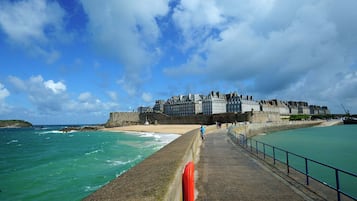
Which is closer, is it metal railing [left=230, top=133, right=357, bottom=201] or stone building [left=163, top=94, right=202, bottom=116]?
metal railing [left=230, top=133, right=357, bottom=201]

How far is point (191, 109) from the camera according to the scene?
10850 cm

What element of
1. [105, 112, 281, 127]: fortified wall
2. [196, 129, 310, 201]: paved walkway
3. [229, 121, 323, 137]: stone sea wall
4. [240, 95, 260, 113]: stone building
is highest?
[240, 95, 260, 113]: stone building

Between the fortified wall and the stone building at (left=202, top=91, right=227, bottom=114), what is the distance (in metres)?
21.1

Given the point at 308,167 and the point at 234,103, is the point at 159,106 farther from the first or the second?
the point at 308,167

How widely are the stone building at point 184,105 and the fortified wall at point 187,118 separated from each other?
20604 mm

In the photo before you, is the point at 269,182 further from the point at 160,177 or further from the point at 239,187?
the point at 160,177

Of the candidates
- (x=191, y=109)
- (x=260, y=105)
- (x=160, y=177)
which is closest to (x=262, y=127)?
(x=160, y=177)

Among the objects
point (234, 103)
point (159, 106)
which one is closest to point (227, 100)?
point (234, 103)

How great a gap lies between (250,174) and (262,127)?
45469 millimetres

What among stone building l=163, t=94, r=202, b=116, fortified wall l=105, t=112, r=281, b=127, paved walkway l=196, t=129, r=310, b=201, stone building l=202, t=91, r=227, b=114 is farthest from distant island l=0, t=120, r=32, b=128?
→ paved walkway l=196, t=129, r=310, b=201

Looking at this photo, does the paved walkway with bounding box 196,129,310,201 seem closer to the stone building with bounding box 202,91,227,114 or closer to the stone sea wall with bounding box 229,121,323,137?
the stone sea wall with bounding box 229,121,323,137

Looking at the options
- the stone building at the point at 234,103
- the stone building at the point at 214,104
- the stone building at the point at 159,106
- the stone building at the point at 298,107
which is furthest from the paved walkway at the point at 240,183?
the stone building at the point at 298,107

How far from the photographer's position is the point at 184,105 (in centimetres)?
11238

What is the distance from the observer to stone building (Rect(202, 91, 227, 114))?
9939cm
